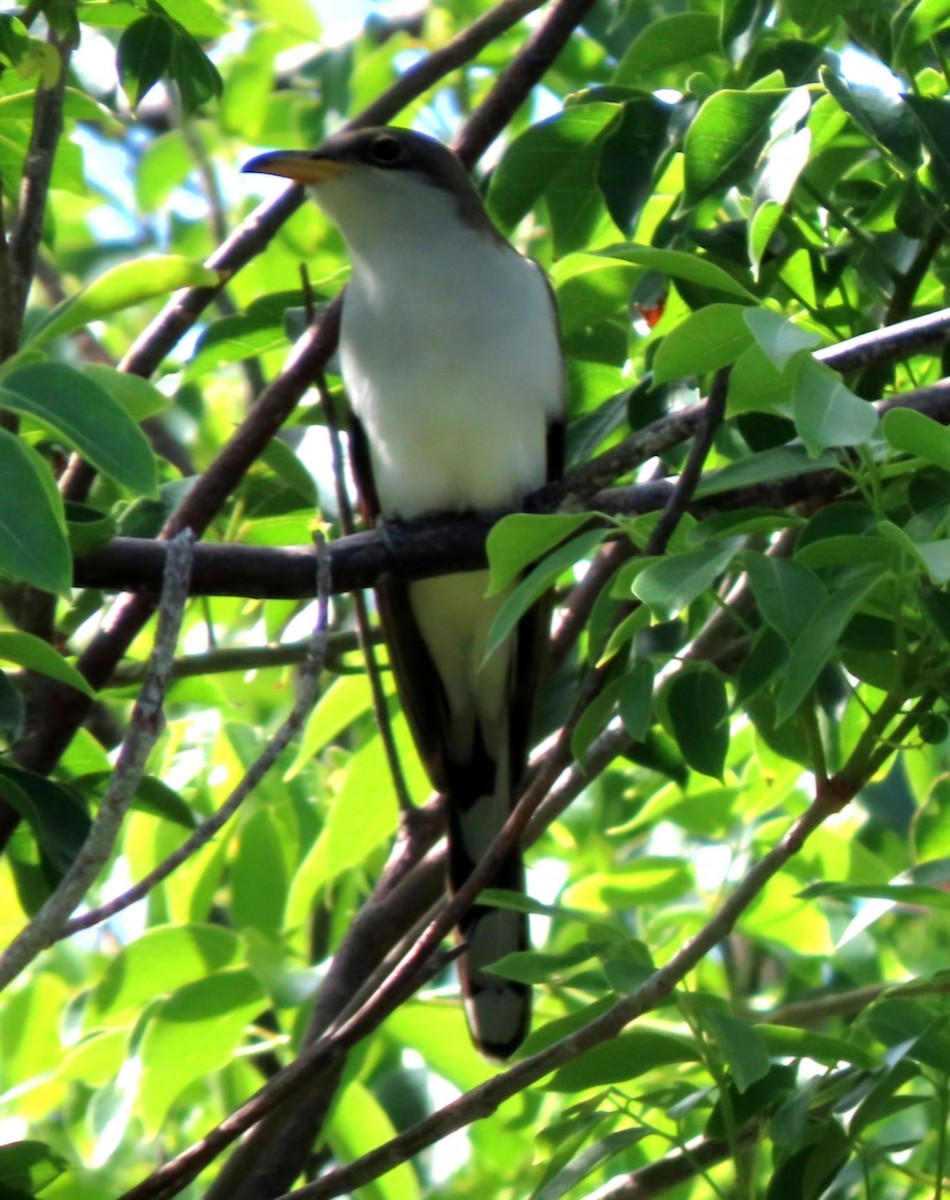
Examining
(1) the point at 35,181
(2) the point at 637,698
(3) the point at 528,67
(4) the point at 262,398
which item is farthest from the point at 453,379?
(2) the point at 637,698

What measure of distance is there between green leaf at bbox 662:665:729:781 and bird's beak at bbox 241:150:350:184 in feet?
6.95

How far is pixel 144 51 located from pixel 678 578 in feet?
4.91

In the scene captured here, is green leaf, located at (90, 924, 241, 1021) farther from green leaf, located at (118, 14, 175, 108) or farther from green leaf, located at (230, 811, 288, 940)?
green leaf, located at (118, 14, 175, 108)

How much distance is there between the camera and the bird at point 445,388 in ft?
13.4

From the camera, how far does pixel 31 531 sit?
181 cm

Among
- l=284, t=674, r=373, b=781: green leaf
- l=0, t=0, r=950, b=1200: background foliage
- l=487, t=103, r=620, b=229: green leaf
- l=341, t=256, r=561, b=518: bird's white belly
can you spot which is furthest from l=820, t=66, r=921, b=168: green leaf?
l=341, t=256, r=561, b=518: bird's white belly

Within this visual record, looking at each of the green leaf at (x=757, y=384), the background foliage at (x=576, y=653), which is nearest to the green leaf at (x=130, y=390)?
the background foliage at (x=576, y=653)

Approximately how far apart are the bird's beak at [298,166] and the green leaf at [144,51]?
1166 mm

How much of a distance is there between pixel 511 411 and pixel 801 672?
7.82 ft

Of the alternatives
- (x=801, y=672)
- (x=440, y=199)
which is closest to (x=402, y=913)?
(x=801, y=672)

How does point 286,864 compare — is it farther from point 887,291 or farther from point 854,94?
point 854,94

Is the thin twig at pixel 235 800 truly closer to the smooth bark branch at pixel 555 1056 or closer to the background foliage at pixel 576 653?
the background foliage at pixel 576 653

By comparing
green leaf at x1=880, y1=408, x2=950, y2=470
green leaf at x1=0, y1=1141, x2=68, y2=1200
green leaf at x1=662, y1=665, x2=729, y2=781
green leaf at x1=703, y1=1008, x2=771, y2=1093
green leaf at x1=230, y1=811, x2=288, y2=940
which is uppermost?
green leaf at x1=880, y1=408, x2=950, y2=470

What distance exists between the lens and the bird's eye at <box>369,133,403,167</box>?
4324mm
